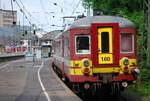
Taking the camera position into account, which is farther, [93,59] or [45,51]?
[45,51]

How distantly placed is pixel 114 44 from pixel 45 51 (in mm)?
59863

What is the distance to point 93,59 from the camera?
14.8 meters

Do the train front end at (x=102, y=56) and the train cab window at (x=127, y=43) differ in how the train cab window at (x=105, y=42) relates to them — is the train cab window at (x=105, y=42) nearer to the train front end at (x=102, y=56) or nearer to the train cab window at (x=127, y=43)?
the train front end at (x=102, y=56)

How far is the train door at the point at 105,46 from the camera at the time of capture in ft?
48.6

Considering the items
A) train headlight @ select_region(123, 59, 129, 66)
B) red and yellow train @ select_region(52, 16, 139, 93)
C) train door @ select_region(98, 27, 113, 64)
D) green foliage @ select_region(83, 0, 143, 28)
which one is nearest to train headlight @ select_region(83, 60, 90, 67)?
red and yellow train @ select_region(52, 16, 139, 93)

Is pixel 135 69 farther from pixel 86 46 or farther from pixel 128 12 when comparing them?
pixel 128 12

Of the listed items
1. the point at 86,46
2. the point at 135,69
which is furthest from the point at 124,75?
the point at 86,46

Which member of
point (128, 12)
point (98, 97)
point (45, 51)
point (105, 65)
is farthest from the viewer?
point (45, 51)

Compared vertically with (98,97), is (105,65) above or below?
above

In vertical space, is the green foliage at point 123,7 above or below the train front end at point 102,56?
above

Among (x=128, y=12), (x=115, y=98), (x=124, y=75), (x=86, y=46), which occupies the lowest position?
(x=115, y=98)

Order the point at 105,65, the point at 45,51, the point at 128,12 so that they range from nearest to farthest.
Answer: the point at 105,65 < the point at 128,12 < the point at 45,51

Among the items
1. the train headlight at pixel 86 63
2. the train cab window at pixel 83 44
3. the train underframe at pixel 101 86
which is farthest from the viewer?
the train cab window at pixel 83 44

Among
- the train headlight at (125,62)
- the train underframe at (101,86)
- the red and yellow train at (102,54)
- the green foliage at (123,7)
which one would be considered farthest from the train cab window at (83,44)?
the green foliage at (123,7)
